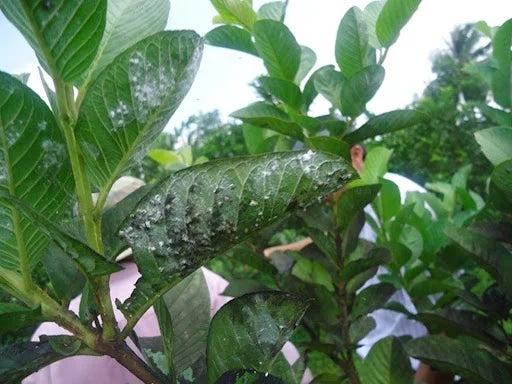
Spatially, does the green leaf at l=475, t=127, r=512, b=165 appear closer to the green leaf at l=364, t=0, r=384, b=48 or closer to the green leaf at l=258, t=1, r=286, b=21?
the green leaf at l=364, t=0, r=384, b=48

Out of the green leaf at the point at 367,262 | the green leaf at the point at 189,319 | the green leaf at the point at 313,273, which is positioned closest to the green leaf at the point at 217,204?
the green leaf at the point at 189,319

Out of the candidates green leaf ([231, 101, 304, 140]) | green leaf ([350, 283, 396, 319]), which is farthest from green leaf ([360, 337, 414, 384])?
green leaf ([231, 101, 304, 140])

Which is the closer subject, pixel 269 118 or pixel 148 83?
pixel 148 83

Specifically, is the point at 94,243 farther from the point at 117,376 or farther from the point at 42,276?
the point at 42,276

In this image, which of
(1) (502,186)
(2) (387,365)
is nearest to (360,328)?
(2) (387,365)

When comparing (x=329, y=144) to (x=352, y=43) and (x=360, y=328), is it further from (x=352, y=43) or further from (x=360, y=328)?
(x=360, y=328)
